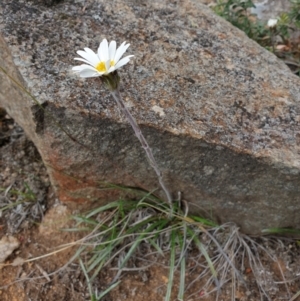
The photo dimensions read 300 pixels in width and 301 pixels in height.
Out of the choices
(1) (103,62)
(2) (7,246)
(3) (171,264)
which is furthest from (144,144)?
(2) (7,246)

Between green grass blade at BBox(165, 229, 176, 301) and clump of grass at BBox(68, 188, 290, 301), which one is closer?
green grass blade at BBox(165, 229, 176, 301)

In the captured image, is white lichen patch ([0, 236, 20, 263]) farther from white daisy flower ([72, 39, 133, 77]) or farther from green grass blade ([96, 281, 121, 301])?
white daisy flower ([72, 39, 133, 77])

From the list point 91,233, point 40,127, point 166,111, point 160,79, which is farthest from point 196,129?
point 91,233

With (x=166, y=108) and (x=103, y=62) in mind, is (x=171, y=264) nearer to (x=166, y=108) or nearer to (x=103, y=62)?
(x=166, y=108)

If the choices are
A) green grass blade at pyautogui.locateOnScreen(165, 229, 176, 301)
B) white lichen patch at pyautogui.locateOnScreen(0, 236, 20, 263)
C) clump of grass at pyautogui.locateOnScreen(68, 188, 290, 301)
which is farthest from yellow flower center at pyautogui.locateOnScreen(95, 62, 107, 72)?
white lichen patch at pyautogui.locateOnScreen(0, 236, 20, 263)

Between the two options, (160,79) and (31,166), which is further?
(31,166)

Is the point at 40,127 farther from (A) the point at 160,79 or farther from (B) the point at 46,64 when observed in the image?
(A) the point at 160,79

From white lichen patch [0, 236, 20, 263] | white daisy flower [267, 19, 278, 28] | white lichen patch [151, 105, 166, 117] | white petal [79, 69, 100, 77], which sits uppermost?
white petal [79, 69, 100, 77]
